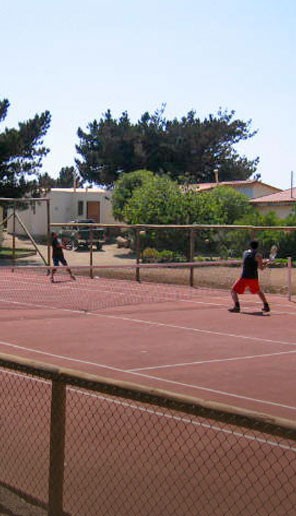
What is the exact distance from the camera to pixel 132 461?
23.9 feet

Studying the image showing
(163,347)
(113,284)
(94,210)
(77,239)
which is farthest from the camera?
(94,210)

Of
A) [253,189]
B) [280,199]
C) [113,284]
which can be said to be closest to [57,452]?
[113,284]

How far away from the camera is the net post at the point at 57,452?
558cm

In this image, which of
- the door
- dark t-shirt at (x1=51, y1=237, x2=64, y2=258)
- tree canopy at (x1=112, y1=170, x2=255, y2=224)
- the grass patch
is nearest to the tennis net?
dark t-shirt at (x1=51, y1=237, x2=64, y2=258)

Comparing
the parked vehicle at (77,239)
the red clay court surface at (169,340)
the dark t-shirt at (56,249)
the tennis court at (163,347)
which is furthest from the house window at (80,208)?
the red clay court surface at (169,340)

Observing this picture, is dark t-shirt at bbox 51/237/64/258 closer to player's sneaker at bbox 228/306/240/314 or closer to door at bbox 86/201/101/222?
player's sneaker at bbox 228/306/240/314

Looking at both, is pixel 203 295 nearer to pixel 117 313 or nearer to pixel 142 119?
pixel 117 313

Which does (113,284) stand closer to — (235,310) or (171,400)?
(235,310)

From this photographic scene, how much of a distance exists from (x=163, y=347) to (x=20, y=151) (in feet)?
121

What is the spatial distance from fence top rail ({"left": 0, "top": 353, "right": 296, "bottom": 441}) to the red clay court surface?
486 centimetres

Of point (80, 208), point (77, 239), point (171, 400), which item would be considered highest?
point (80, 208)

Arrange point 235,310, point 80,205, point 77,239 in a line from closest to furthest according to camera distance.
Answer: point 235,310
point 77,239
point 80,205

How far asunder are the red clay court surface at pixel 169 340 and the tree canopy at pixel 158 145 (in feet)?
149

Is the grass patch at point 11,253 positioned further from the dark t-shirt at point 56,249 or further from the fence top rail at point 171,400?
the fence top rail at point 171,400
